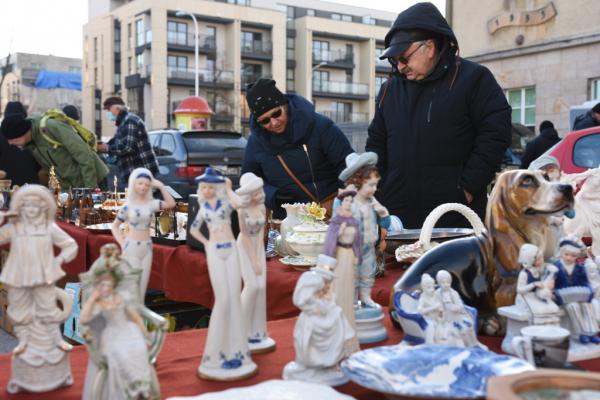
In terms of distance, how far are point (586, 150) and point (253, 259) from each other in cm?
485

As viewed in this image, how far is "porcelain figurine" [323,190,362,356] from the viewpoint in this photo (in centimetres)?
153

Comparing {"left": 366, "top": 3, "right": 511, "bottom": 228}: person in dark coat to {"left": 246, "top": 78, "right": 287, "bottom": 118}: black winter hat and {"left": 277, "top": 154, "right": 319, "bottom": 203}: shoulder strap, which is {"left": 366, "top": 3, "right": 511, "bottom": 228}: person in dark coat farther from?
{"left": 246, "top": 78, "right": 287, "bottom": 118}: black winter hat

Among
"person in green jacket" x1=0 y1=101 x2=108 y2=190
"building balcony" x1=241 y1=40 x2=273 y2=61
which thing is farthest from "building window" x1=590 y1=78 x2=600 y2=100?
"building balcony" x1=241 y1=40 x2=273 y2=61

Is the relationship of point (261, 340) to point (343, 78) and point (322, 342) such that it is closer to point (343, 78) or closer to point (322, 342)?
point (322, 342)

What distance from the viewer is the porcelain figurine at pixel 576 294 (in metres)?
1.51

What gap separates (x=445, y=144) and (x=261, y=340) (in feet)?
5.90

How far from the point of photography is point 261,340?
161 centimetres

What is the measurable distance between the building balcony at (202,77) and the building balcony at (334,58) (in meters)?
5.56

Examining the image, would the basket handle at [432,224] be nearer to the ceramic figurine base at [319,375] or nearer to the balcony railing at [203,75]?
the ceramic figurine base at [319,375]

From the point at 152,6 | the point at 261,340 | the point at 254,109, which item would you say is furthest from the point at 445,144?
the point at 152,6

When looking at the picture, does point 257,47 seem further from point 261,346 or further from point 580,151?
point 261,346

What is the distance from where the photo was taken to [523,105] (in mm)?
12680

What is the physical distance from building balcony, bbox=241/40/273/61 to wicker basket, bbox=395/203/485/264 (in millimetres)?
31802

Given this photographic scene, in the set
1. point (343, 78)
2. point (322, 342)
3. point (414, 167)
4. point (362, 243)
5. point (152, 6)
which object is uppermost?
point (152, 6)
